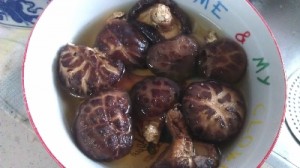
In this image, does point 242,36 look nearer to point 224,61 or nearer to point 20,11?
point 224,61

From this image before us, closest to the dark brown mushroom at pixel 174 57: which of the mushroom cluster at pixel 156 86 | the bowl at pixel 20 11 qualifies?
the mushroom cluster at pixel 156 86

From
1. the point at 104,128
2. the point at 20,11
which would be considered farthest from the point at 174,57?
the point at 20,11

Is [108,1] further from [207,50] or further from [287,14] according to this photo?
[287,14]

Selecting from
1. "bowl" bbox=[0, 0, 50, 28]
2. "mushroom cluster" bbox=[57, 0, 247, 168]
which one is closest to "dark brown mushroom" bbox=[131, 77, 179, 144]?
"mushroom cluster" bbox=[57, 0, 247, 168]

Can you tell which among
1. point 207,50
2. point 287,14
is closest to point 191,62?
point 207,50

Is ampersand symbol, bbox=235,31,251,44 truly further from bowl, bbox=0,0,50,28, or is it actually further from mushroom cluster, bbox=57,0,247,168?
bowl, bbox=0,0,50,28

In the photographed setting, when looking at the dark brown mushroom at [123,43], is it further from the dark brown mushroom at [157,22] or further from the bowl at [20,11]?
the bowl at [20,11]
